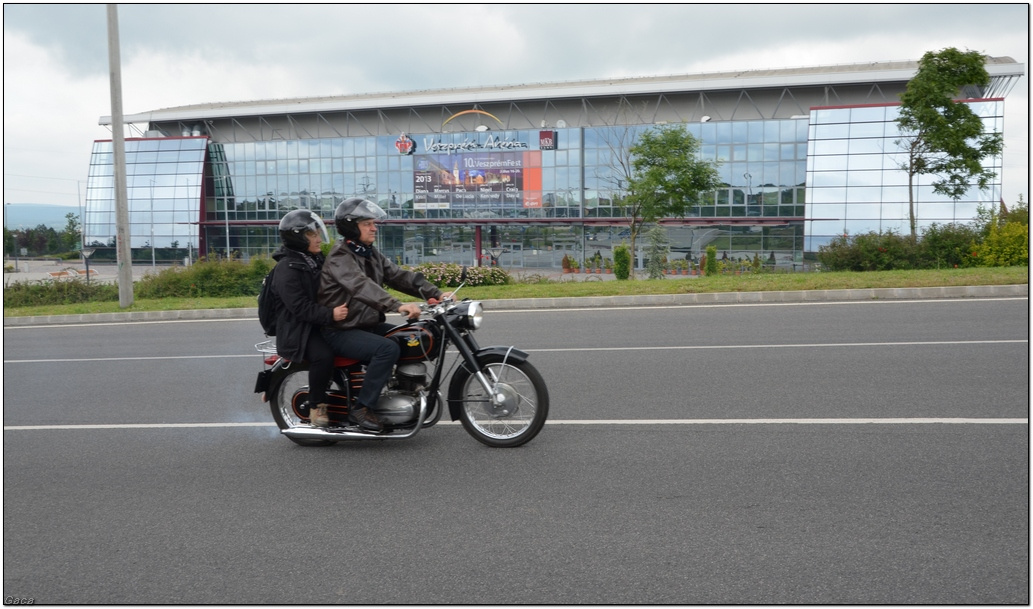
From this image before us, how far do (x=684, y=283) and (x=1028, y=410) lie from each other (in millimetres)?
12254

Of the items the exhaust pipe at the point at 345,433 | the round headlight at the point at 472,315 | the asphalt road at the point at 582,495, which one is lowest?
the asphalt road at the point at 582,495

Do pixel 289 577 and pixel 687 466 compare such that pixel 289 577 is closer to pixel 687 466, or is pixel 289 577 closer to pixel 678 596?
pixel 678 596

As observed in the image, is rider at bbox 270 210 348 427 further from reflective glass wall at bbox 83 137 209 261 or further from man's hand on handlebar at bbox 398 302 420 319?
reflective glass wall at bbox 83 137 209 261

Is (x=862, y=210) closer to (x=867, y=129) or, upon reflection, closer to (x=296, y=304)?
(x=867, y=129)

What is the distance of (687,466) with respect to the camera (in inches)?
205

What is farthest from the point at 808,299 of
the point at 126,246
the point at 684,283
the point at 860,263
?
the point at 126,246

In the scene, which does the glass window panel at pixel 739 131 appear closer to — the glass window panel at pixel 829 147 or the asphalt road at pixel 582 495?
the glass window panel at pixel 829 147

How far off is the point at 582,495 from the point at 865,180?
153ft

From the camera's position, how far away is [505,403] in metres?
5.82

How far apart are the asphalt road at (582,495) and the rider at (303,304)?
0.72 meters

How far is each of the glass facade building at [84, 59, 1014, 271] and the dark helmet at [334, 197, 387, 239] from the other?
126ft

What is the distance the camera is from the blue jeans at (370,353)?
567 cm

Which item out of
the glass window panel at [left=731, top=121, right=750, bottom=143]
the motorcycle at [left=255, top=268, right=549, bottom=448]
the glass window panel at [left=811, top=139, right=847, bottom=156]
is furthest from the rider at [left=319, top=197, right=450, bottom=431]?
the glass window panel at [left=731, top=121, right=750, bottom=143]

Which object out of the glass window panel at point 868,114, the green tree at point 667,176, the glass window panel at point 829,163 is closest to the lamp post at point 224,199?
the green tree at point 667,176
